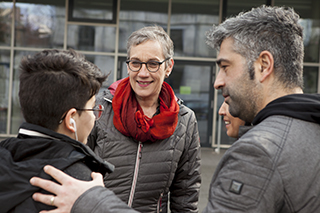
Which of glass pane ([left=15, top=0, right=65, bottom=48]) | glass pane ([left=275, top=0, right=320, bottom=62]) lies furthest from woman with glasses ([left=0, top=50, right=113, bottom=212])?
glass pane ([left=275, top=0, right=320, bottom=62])

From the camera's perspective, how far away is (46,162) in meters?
1.27

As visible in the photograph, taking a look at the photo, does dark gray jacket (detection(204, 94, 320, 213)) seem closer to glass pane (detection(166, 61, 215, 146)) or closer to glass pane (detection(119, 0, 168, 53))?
glass pane (detection(166, 61, 215, 146))

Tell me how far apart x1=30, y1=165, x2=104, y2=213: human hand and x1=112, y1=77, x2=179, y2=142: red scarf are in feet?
3.02

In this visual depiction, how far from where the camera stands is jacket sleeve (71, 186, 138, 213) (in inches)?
50.2

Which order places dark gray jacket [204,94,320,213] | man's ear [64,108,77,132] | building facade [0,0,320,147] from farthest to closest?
building facade [0,0,320,147] → man's ear [64,108,77,132] → dark gray jacket [204,94,320,213]

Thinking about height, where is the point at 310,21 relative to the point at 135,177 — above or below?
above

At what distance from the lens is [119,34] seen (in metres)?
8.59

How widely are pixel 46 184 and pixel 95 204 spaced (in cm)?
21

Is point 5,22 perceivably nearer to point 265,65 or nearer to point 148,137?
point 148,137

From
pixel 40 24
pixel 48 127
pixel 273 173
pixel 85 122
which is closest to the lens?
pixel 273 173

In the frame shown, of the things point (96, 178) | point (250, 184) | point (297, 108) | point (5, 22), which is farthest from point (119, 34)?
point (250, 184)

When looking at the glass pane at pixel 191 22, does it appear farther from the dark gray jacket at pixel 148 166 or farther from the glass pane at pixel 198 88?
the dark gray jacket at pixel 148 166

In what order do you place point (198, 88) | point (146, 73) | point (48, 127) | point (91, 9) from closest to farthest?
point (48, 127) < point (146, 73) < point (91, 9) < point (198, 88)

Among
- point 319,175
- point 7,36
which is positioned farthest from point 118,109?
point 7,36
